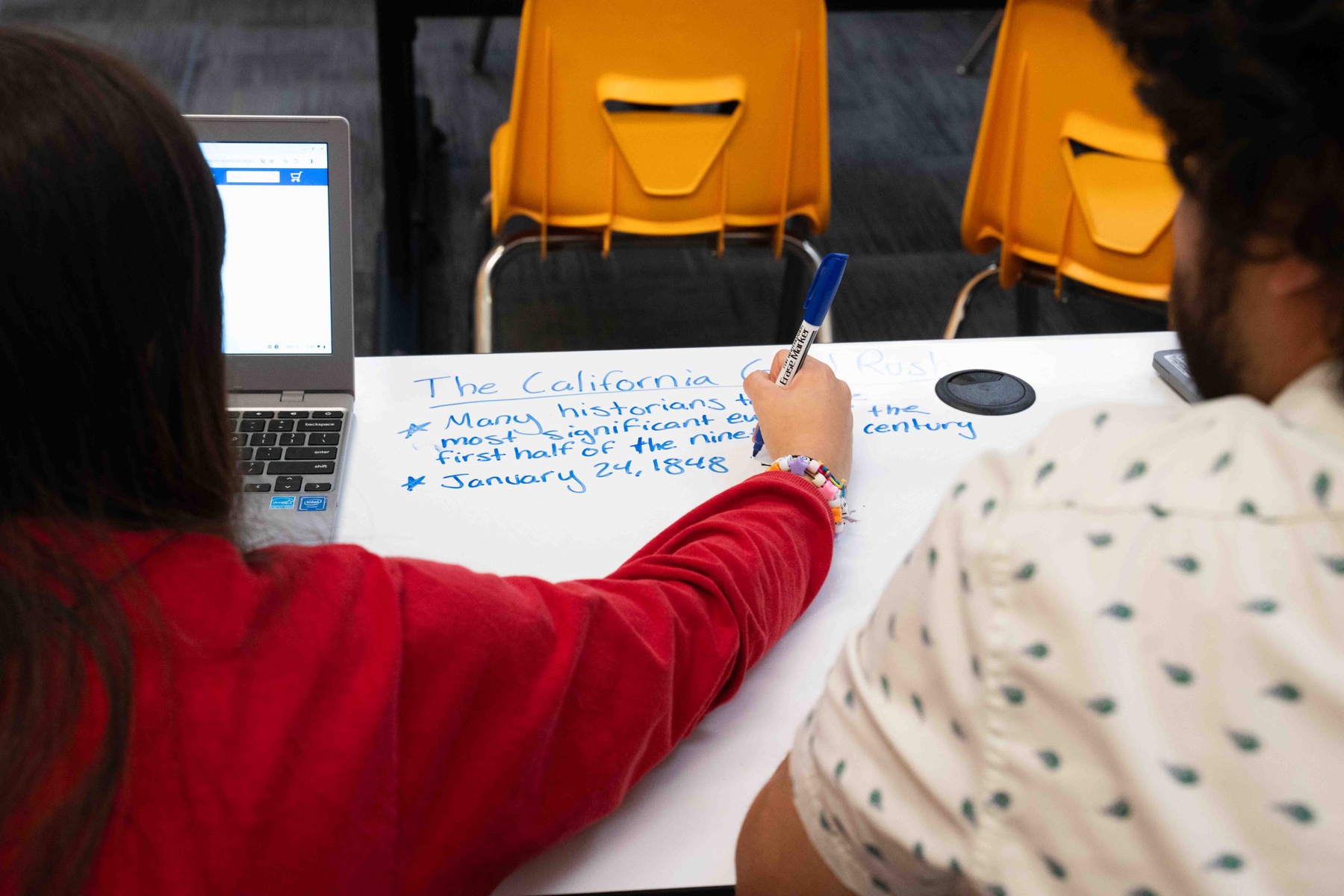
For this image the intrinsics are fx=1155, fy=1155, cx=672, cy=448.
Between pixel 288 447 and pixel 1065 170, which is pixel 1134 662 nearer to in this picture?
pixel 288 447

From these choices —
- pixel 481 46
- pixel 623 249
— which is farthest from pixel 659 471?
pixel 481 46

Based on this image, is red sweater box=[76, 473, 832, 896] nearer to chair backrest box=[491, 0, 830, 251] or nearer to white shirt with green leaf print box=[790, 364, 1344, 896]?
white shirt with green leaf print box=[790, 364, 1344, 896]

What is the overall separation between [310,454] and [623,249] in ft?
4.98

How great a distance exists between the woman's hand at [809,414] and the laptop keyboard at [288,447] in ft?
1.11

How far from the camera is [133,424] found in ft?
1.63

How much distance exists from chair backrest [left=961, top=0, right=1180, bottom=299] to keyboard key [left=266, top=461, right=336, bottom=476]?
108cm

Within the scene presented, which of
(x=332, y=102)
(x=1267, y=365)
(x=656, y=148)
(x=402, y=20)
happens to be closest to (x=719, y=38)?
(x=656, y=148)

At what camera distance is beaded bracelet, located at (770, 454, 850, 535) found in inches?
33.0

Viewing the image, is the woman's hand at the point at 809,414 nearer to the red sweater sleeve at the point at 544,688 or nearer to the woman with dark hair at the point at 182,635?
the red sweater sleeve at the point at 544,688

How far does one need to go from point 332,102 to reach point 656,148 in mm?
1625

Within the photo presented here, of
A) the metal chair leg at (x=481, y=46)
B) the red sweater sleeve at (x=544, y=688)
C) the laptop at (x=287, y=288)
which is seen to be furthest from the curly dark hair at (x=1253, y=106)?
the metal chair leg at (x=481, y=46)

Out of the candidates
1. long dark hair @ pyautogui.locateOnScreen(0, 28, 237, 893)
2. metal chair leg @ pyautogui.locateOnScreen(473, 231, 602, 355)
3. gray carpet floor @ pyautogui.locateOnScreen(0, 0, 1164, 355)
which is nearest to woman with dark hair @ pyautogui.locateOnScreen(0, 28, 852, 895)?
long dark hair @ pyautogui.locateOnScreen(0, 28, 237, 893)

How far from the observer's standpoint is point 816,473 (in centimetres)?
84

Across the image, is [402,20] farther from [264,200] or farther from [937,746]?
[937,746]
